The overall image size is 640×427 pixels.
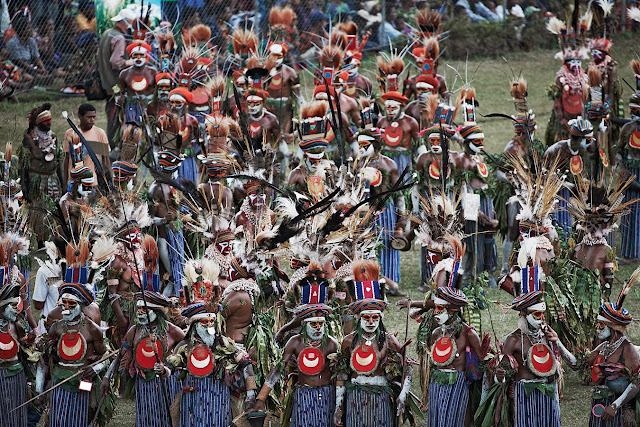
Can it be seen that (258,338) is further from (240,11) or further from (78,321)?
(240,11)

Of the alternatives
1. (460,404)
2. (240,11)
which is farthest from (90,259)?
(240,11)

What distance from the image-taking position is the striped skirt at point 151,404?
7.58 metres

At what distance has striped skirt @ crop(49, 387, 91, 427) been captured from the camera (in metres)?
7.66

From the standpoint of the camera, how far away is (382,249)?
36.1ft

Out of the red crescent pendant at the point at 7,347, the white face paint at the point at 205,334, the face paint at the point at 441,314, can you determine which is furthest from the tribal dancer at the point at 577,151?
the red crescent pendant at the point at 7,347

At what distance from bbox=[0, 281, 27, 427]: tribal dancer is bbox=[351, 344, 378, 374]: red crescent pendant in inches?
97.8

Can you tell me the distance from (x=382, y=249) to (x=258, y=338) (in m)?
3.26

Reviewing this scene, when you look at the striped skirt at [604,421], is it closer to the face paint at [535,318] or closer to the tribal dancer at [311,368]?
the face paint at [535,318]

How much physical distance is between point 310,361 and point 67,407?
1787mm

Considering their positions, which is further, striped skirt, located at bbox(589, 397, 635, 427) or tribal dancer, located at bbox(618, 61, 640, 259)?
tribal dancer, located at bbox(618, 61, 640, 259)

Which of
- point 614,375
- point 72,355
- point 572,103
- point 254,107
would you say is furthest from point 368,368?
point 572,103

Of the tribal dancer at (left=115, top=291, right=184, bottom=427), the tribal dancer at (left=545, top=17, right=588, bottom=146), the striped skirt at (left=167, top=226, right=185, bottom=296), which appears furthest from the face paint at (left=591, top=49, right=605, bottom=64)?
the tribal dancer at (left=115, top=291, right=184, bottom=427)

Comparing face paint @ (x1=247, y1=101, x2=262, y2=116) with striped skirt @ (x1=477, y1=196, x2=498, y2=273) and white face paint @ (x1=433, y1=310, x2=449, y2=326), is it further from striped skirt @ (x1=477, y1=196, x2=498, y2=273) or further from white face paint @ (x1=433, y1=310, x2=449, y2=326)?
white face paint @ (x1=433, y1=310, x2=449, y2=326)

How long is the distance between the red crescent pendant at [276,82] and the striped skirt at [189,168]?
4.95ft
